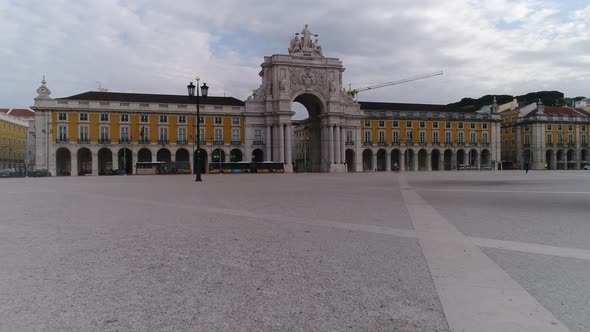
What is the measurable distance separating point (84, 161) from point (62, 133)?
6034 mm

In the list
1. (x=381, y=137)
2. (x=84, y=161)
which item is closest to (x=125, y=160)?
(x=84, y=161)

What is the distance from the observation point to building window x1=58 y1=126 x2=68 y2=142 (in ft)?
197

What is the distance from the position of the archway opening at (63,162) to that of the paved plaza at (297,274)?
60218 mm

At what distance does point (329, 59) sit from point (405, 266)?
66.8m

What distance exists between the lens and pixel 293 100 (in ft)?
221

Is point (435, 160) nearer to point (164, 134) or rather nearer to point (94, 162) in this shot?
point (164, 134)

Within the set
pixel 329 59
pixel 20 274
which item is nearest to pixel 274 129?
pixel 329 59

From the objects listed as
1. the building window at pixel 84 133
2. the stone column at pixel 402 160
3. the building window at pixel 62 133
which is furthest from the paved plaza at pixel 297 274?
the stone column at pixel 402 160

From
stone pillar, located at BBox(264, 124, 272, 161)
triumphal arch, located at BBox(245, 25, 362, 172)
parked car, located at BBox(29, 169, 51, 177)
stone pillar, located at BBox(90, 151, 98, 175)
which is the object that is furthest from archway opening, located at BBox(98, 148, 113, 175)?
stone pillar, located at BBox(264, 124, 272, 161)

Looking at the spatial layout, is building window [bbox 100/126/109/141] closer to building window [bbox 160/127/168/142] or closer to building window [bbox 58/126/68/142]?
building window [bbox 58/126/68/142]

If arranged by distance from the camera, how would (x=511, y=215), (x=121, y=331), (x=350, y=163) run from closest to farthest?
(x=121, y=331), (x=511, y=215), (x=350, y=163)

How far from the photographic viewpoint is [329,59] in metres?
68.7

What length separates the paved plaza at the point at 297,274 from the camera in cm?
337

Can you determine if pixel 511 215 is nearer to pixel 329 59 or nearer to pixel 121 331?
pixel 121 331
